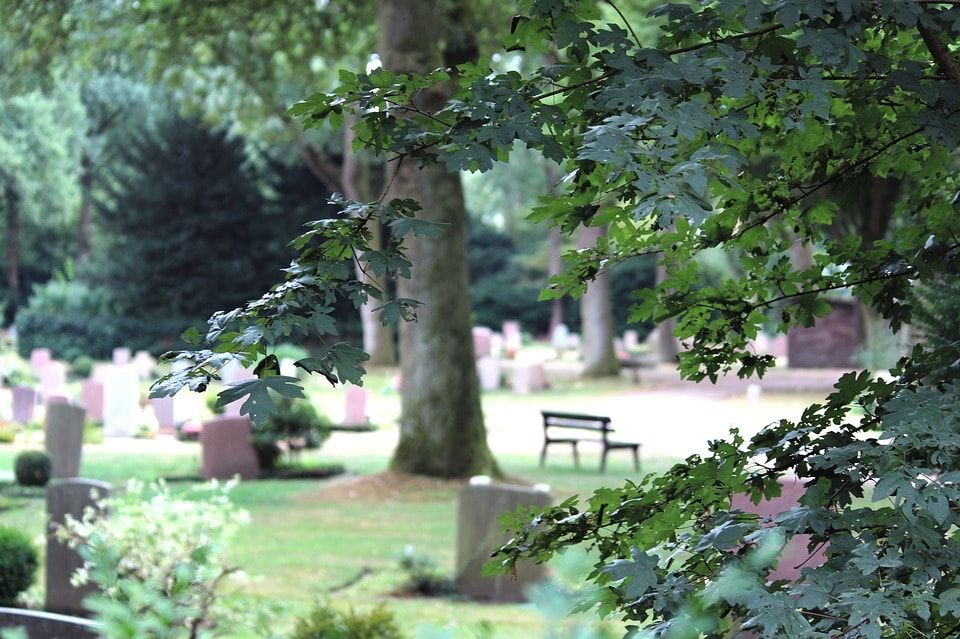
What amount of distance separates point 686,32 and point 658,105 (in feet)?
1.75

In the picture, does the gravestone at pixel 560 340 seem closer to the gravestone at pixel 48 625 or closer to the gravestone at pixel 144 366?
the gravestone at pixel 144 366

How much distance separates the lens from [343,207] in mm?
2938

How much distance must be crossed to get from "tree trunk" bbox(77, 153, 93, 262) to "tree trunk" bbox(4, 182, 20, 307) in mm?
2399

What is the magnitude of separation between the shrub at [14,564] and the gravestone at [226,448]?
713cm

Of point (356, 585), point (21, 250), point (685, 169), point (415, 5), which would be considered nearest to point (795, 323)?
point (685, 169)

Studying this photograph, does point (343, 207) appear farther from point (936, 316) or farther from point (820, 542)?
point (936, 316)

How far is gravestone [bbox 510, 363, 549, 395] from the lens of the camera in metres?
31.0

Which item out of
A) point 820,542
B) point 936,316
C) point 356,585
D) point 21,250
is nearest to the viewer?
point 820,542

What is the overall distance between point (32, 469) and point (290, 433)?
Result: 12.5ft

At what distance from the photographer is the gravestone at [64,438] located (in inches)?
665

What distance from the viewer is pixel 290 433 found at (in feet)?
61.5

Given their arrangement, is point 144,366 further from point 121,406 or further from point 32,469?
point 32,469

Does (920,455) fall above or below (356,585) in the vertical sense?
above

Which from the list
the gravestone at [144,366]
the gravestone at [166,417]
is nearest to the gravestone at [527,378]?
the gravestone at [144,366]
